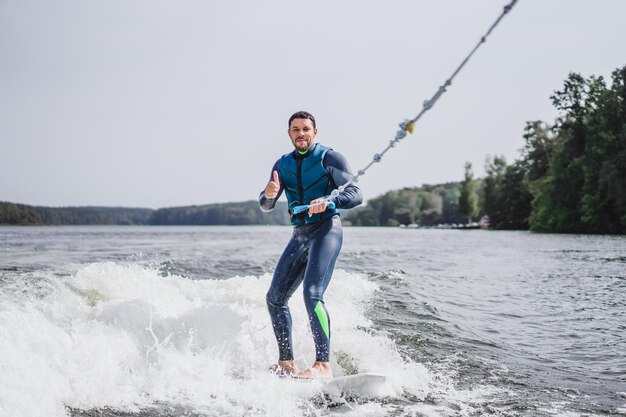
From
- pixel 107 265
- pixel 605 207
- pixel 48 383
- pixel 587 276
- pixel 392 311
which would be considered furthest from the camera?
pixel 605 207

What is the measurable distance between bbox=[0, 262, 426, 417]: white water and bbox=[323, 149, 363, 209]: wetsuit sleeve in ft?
5.19

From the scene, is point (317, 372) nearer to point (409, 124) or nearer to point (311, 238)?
point (311, 238)

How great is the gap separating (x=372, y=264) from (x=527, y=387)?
584 inches

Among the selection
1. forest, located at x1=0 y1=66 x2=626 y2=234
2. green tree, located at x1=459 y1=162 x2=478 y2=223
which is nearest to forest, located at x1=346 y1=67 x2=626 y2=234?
forest, located at x1=0 y1=66 x2=626 y2=234

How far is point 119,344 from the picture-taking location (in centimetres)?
554

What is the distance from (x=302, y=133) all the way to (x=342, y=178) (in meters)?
0.60

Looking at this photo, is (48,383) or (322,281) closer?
(48,383)

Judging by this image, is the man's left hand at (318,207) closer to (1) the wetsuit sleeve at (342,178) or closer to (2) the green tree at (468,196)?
(1) the wetsuit sleeve at (342,178)

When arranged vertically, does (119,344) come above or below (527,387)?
above

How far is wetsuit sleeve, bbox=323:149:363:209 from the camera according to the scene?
18.5 ft

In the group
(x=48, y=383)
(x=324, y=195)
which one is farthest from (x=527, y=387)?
(x=48, y=383)

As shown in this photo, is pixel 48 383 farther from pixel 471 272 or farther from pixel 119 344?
pixel 471 272

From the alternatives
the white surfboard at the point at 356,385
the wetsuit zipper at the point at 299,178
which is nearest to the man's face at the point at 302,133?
the wetsuit zipper at the point at 299,178

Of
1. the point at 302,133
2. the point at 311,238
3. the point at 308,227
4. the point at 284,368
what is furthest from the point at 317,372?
the point at 302,133
